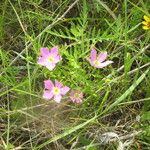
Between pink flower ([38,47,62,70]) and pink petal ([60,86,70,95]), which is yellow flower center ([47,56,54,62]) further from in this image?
pink petal ([60,86,70,95])

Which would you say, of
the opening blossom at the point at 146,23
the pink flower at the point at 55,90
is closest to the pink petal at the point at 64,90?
the pink flower at the point at 55,90

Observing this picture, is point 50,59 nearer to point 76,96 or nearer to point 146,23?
point 76,96

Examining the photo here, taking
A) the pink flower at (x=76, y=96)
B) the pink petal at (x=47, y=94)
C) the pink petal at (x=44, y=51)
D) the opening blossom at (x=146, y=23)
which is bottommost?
the pink flower at (x=76, y=96)

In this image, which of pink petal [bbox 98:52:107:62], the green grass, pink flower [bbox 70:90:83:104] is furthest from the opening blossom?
pink flower [bbox 70:90:83:104]

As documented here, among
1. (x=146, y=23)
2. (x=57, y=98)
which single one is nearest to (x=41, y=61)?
(x=57, y=98)

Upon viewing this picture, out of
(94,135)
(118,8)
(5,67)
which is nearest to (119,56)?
(118,8)

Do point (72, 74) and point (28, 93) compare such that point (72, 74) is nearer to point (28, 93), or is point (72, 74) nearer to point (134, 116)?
point (28, 93)

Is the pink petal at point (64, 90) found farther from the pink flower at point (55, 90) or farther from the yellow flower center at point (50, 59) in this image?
the yellow flower center at point (50, 59)
